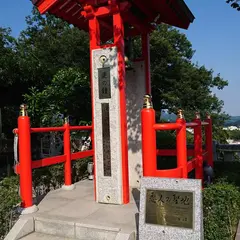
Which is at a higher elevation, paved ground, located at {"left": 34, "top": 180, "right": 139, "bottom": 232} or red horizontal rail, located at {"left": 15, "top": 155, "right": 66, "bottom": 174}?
red horizontal rail, located at {"left": 15, "top": 155, "right": 66, "bottom": 174}

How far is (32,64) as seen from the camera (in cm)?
1393

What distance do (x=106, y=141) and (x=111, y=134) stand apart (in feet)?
0.53

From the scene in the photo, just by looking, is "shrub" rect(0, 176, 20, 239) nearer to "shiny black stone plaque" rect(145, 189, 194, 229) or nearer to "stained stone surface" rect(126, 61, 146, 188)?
"shiny black stone plaque" rect(145, 189, 194, 229)

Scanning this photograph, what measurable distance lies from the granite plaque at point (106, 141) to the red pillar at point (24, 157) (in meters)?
1.25

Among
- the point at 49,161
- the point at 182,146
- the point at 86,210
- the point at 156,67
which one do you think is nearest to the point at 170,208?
the point at 182,146

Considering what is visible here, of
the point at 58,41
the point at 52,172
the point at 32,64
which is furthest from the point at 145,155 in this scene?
the point at 58,41

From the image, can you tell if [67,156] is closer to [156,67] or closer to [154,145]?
[154,145]

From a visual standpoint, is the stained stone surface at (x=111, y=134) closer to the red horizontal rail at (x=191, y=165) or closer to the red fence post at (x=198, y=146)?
the red horizontal rail at (x=191, y=165)

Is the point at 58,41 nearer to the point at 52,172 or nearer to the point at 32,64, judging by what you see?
the point at 32,64

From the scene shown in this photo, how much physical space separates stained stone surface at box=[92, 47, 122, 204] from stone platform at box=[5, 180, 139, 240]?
0.23m

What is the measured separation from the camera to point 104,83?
5.34m

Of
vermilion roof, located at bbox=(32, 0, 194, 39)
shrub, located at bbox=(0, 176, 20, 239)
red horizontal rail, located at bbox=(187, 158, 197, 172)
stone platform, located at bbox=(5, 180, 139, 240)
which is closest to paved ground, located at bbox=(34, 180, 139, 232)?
stone platform, located at bbox=(5, 180, 139, 240)

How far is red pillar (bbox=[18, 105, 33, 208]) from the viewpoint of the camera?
5023mm

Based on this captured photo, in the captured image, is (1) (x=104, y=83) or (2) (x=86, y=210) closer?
(2) (x=86, y=210)
